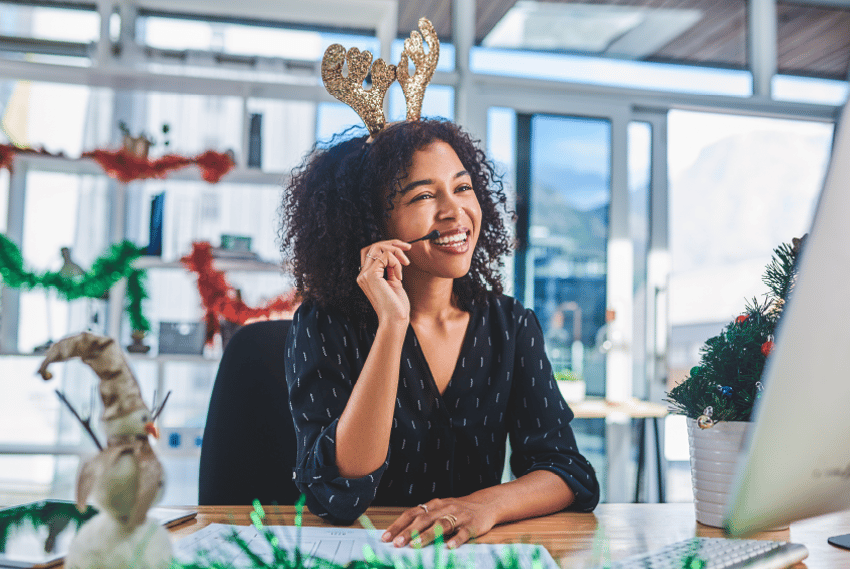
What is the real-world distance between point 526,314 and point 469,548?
0.76 m

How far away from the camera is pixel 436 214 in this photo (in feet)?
4.16

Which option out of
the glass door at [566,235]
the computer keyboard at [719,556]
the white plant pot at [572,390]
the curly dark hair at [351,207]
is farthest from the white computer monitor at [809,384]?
the glass door at [566,235]

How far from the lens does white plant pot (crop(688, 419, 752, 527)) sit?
856 millimetres

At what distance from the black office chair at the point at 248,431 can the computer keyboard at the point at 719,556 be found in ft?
2.43

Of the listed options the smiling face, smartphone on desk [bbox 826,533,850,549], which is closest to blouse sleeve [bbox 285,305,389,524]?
the smiling face

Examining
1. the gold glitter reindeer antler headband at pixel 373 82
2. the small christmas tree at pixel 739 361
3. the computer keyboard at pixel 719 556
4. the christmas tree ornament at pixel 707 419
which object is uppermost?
the gold glitter reindeer antler headband at pixel 373 82

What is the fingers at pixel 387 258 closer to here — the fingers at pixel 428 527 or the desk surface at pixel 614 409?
the fingers at pixel 428 527

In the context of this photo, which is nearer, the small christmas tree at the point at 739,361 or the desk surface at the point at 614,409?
the small christmas tree at the point at 739,361

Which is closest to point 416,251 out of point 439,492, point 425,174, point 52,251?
point 425,174

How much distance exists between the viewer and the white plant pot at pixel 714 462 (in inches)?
33.7

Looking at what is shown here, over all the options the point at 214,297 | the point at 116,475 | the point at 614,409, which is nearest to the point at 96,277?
the point at 214,297

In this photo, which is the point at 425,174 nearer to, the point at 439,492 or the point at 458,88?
the point at 439,492

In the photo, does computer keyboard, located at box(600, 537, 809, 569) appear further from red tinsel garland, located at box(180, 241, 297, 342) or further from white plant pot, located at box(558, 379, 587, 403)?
red tinsel garland, located at box(180, 241, 297, 342)

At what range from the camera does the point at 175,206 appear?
359cm
